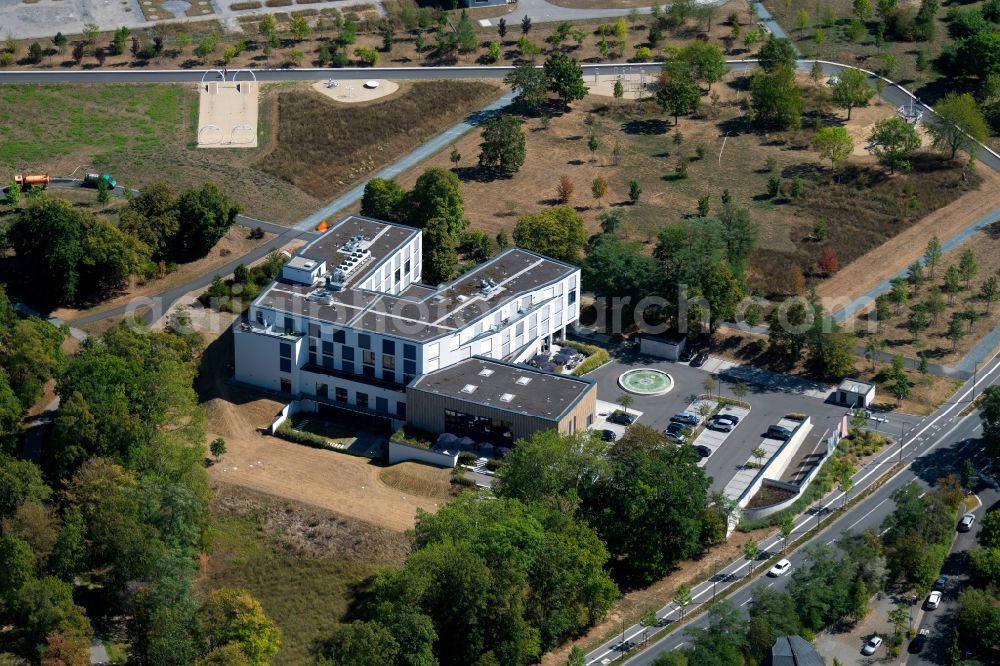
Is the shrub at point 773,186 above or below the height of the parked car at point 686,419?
above

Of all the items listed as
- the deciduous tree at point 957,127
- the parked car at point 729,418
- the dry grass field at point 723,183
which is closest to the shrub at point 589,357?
the parked car at point 729,418

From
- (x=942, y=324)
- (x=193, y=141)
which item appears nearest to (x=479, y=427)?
(x=942, y=324)

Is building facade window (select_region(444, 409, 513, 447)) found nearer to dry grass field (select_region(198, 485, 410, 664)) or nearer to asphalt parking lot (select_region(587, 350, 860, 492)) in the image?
dry grass field (select_region(198, 485, 410, 664))

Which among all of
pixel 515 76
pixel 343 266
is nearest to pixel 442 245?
pixel 343 266

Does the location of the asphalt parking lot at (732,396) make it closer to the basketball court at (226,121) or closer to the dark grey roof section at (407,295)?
the dark grey roof section at (407,295)

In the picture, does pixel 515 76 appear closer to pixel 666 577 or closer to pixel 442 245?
pixel 442 245
